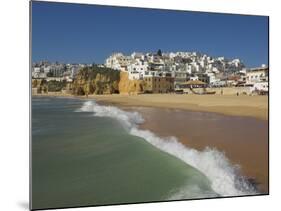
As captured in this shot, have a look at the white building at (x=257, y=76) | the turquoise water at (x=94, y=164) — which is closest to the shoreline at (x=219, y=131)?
the turquoise water at (x=94, y=164)

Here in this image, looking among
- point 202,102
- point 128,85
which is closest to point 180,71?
point 202,102

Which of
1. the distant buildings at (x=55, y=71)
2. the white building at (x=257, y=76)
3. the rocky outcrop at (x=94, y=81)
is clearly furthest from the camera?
the white building at (x=257, y=76)

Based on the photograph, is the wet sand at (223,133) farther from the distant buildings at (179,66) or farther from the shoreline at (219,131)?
the distant buildings at (179,66)

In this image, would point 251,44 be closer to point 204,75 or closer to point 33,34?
point 204,75

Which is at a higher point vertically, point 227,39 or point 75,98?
point 227,39

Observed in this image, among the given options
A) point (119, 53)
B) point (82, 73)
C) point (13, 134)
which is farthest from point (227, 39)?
point (13, 134)

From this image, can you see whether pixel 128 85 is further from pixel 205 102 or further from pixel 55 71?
pixel 205 102
